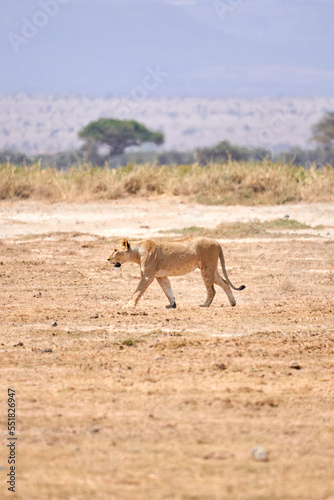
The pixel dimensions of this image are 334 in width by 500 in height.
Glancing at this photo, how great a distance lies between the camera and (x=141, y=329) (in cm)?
970

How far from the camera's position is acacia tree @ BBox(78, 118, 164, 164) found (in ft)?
228

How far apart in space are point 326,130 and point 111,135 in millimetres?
16513

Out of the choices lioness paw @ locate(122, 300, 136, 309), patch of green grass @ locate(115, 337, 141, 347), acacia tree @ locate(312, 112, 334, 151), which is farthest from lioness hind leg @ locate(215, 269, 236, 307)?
acacia tree @ locate(312, 112, 334, 151)

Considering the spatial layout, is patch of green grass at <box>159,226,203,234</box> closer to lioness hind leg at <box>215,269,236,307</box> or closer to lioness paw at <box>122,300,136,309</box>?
lioness hind leg at <box>215,269,236,307</box>

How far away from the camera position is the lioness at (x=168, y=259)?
1101 cm

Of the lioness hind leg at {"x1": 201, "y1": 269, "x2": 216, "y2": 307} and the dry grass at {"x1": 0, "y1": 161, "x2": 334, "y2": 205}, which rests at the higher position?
the lioness hind leg at {"x1": 201, "y1": 269, "x2": 216, "y2": 307}

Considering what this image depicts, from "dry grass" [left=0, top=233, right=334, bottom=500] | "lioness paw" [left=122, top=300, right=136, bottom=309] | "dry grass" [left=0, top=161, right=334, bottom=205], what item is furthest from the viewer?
"dry grass" [left=0, top=161, right=334, bottom=205]

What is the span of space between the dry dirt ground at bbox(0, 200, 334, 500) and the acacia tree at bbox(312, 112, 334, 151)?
54.7 meters

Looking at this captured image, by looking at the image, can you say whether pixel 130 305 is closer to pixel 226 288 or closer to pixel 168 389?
pixel 226 288

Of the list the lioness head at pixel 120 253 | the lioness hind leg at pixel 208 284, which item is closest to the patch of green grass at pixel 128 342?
the lioness head at pixel 120 253

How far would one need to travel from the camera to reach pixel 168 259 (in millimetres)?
11102

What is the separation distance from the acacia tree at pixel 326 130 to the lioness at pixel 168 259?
58.2 m

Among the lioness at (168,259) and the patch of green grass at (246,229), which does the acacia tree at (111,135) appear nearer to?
the patch of green grass at (246,229)

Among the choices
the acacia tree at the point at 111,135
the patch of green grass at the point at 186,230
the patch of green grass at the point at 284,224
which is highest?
the patch of green grass at the point at 284,224
